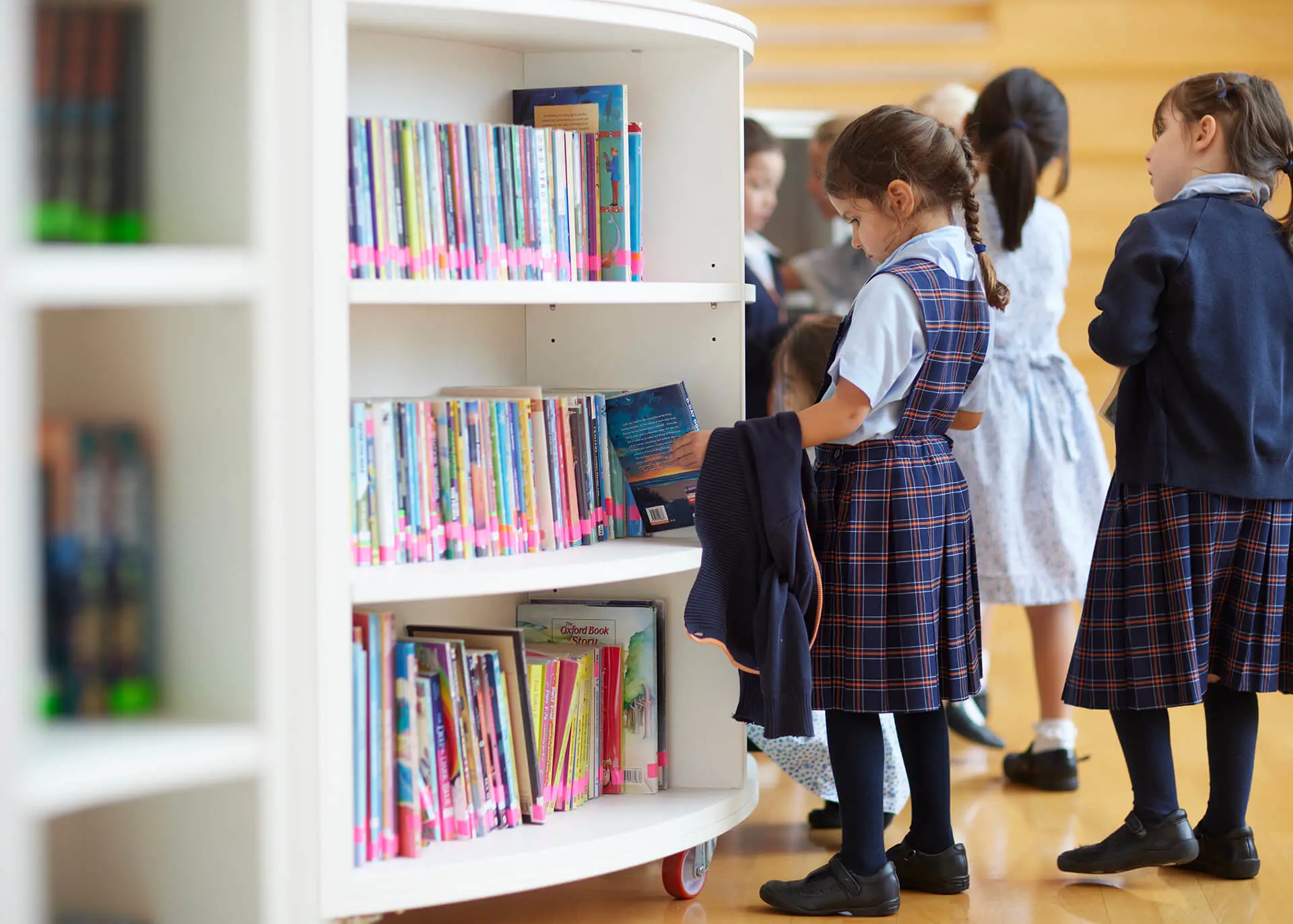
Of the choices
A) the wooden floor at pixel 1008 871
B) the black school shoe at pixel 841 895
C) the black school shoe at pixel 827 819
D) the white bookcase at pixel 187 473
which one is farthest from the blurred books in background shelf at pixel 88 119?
the black school shoe at pixel 827 819

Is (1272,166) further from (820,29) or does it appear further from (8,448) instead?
(820,29)

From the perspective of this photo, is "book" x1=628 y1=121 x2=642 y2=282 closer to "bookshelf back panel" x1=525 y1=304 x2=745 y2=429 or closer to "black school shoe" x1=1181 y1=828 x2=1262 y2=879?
"bookshelf back panel" x1=525 y1=304 x2=745 y2=429

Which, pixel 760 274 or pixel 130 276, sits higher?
pixel 760 274

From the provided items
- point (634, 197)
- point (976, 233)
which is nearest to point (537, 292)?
point (634, 197)

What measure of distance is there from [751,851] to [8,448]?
1.41 m

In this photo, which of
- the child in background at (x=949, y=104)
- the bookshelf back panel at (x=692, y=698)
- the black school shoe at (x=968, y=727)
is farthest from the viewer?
the child in background at (x=949, y=104)

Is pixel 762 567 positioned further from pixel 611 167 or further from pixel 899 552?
pixel 611 167

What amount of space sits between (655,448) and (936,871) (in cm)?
75

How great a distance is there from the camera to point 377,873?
5.03 feet

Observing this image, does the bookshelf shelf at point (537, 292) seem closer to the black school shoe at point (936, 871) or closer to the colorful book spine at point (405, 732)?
the colorful book spine at point (405, 732)

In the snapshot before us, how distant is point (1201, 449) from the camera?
6.03 feet

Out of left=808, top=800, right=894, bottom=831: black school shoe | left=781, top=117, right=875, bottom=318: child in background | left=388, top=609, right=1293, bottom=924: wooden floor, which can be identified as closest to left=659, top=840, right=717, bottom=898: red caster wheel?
left=388, top=609, right=1293, bottom=924: wooden floor

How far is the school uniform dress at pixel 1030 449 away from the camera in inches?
97.4

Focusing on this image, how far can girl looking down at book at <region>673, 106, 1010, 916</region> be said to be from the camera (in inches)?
67.9
